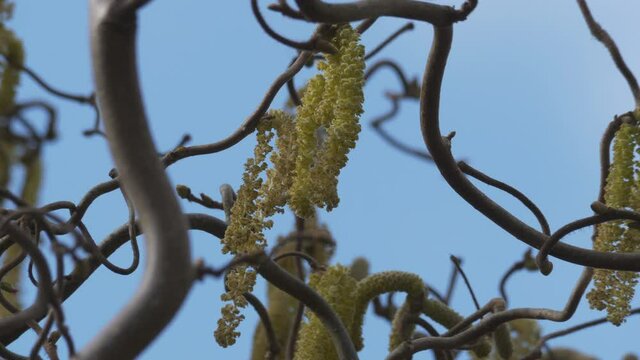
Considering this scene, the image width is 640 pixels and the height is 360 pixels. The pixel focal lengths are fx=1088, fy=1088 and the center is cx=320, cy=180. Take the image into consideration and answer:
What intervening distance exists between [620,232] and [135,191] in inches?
38.7

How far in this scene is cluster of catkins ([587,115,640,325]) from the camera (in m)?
1.54

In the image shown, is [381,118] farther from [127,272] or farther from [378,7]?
[378,7]

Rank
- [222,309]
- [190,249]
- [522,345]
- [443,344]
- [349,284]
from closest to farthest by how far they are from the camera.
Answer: [190,249], [222,309], [443,344], [349,284], [522,345]

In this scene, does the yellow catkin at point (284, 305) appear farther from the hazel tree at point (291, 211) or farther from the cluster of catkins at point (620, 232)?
the cluster of catkins at point (620, 232)

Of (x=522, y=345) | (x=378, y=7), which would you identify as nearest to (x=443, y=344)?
(x=378, y=7)

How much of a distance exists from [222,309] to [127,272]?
0.43 m

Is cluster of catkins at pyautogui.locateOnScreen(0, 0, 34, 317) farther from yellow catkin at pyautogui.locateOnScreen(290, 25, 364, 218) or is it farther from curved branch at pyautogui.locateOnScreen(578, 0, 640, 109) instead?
curved branch at pyautogui.locateOnScreen(578, 0, 640, 109)

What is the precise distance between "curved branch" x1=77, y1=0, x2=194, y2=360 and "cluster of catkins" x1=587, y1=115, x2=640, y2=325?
91 centimetres

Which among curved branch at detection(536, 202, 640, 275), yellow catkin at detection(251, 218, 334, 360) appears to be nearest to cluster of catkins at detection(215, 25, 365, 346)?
curved branch at detection(536, 202, 640, 275)

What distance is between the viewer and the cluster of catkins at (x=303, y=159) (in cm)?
124

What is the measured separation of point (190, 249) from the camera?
791 mm

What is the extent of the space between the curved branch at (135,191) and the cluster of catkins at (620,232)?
2.99 feet

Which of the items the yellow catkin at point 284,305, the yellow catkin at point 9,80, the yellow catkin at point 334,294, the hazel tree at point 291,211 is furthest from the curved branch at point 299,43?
the yellow catkin at point 9,80

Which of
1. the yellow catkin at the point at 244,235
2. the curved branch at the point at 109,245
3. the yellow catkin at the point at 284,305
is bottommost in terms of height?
the yellow catkin at the point at 244,235
